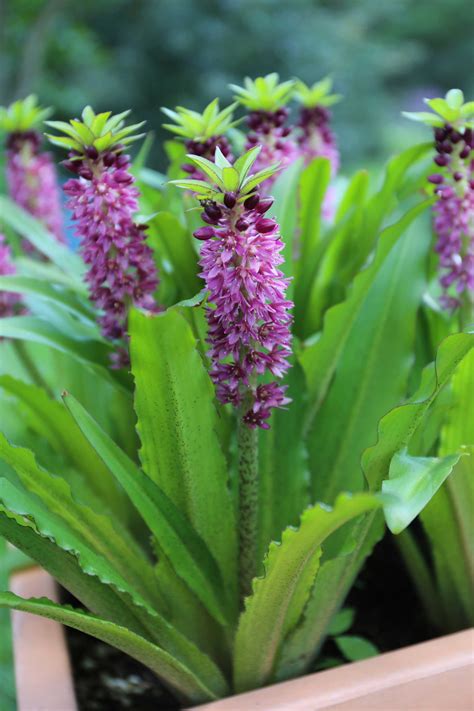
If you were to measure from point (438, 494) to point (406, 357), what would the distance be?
23 centimetres

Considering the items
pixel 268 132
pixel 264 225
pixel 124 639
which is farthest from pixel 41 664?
pixel 268 132

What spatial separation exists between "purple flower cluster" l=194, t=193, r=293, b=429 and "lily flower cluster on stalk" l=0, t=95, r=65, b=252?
766 mm

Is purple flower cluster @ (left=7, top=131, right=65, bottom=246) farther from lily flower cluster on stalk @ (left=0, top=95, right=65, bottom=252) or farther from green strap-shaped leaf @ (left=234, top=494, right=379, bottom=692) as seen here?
green strap-shaped leaf @ (left=234, top=494, right=379, bottom=692)

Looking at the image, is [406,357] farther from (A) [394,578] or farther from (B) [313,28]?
(B) [313,28]

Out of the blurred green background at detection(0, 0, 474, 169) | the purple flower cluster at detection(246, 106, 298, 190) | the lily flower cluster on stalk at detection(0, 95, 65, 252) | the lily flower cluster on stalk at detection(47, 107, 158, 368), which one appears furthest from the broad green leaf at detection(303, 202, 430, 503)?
the blurred green background at detection(0, 0, 474, 169)

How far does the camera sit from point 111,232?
0.92m

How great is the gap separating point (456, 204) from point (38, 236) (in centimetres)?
77

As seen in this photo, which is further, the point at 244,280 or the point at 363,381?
the point at 363,381

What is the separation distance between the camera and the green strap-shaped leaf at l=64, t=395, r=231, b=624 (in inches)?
37.9

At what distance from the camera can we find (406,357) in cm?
118

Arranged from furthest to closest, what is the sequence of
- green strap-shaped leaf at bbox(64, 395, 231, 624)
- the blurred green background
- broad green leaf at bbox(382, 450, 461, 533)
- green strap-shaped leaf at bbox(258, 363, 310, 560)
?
the blurred green background < green strap-shaped leaf at bbox(258, 363, 310, 560) < green strap-shaped leaf at bbox(64, 395, 231, 624) < broad green leaf at bbox(382, 450, 461, 533)

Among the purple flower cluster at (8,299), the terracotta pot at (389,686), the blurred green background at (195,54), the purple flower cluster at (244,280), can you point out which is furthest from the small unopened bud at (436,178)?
the blurred green background at (195,54)

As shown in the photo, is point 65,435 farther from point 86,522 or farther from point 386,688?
point 386,688

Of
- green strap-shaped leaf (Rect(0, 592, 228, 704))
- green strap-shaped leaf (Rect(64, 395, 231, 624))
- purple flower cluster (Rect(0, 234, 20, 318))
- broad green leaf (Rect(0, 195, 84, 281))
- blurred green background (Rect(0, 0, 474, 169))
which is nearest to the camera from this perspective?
green strap-shaped leaf (Rect(0, 592, 228, 704))
